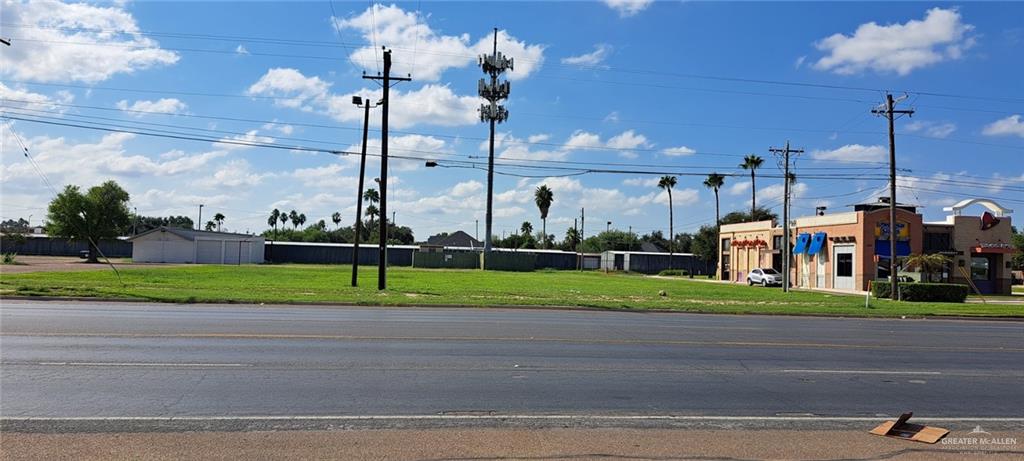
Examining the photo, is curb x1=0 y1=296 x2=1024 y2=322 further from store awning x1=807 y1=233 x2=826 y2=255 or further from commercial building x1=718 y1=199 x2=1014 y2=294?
store awning x1=807 y1=233 x2=826 y2=255

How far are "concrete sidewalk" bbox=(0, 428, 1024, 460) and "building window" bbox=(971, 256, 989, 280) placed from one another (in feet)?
170

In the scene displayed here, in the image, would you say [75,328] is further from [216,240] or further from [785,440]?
[216,240]

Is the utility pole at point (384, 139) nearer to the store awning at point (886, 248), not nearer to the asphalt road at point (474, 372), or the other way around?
the asphalt road at point (474, 372)

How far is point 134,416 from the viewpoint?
695 cm

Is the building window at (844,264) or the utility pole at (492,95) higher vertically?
the utility pole at (492,95)

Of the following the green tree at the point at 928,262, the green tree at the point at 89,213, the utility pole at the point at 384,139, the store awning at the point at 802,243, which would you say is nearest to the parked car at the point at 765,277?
the store awning at the point at 802,243

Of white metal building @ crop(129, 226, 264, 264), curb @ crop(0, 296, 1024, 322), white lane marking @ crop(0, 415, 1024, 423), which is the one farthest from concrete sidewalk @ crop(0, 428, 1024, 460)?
white metal building @ crop(129, 226, 264, 264)

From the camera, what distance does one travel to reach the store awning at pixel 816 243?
55469 mm

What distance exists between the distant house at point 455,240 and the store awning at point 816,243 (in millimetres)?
79478

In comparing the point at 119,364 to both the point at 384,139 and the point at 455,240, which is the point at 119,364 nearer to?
the point at 384,139

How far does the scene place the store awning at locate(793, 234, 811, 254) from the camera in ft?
190

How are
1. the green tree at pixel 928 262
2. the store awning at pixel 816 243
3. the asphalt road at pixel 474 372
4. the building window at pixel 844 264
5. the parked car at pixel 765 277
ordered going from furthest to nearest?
the parked car at pixel 765 277, the store awning at pixel 816 243, the building window at pixel 844 264, the green tree at pixel 928 262, the asphalt road at pixel 474 372

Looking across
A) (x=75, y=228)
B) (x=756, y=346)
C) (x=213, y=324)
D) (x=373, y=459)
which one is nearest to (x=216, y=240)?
(x=75, y=228)

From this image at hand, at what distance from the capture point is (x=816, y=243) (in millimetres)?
56125
